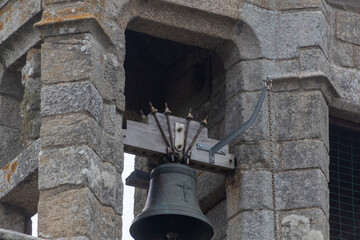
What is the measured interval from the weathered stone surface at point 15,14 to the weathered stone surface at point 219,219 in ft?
5.19

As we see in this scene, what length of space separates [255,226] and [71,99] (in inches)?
50.3

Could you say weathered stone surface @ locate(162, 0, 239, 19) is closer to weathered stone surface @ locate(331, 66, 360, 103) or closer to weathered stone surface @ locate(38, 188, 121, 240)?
weathered stone surface @ locate(331, 66, 360, 103)

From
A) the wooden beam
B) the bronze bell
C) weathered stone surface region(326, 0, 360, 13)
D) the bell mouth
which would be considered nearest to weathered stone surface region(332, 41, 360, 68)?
weathered stone surface region(326, 0, 360, 13)

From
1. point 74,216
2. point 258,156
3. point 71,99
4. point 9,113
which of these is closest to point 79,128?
point 71,99

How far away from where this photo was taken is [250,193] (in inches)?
333

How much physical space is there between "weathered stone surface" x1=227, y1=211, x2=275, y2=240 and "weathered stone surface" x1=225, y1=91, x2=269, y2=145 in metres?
0.48

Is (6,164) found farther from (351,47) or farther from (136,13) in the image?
(351,47)

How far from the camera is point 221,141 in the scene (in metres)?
8.53

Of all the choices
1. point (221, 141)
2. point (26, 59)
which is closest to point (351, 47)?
point (221, 141)

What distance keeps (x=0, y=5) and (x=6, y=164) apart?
100 cm

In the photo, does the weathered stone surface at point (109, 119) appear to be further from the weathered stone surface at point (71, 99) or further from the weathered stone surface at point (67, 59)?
Answer: the weathered stone surface at point (67, 59)

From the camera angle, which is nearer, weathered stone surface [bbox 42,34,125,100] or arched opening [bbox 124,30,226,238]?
weathered stone surface [bbox 42,34,125,100]

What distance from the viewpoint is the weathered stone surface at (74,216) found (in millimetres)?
7508

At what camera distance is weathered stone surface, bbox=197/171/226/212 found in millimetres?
8859
